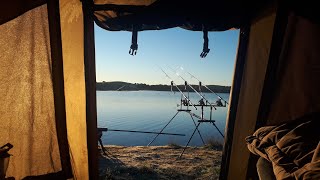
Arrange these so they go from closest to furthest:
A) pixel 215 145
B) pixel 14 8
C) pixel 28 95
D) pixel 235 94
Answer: pixel 14 8
pixel 28 95
pixel 235 94
pixel 215 145

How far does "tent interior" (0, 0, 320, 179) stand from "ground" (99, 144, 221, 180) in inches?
90.0

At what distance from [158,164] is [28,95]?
14.7 ft

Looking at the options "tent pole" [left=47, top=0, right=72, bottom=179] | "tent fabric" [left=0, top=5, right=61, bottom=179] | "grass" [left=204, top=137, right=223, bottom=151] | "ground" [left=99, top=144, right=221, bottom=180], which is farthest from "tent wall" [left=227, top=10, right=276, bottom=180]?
"grass" [left=204, top=137, right=223, bottom=151]

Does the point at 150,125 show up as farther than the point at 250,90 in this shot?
Yes

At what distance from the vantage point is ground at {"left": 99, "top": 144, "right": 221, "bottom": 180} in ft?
21.8

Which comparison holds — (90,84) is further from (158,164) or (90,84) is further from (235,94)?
(158,164)

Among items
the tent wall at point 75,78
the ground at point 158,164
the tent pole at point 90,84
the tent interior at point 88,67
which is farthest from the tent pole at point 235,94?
the tent wall at point 75,78

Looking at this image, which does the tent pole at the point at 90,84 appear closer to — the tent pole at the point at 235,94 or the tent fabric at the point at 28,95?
the tent fabric at the point at 28,95

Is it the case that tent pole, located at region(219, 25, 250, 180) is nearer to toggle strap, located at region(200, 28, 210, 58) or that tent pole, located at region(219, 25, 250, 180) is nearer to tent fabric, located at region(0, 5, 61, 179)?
toggle strap, located at region(200, 28, 210, 58)

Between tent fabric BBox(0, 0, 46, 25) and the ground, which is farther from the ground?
tent fabric BBox(0, 0, 46, 25)

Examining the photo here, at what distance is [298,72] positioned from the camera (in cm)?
370

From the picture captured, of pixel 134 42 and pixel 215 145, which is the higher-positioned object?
pixel 134 42

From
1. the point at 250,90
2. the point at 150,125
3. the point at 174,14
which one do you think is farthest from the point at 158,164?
the point at 150,125

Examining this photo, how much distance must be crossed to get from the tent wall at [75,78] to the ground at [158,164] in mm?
2072
